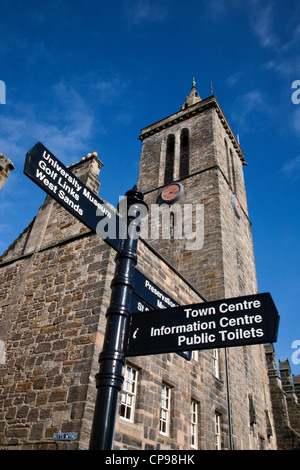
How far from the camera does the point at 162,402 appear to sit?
325 inches

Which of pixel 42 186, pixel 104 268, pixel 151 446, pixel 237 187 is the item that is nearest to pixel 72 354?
pixel 104 268

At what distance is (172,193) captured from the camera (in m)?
19.5

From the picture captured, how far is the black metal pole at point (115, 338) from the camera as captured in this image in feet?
8.57

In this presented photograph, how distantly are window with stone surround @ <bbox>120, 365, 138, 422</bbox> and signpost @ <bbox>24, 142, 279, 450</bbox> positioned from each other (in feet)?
13.5

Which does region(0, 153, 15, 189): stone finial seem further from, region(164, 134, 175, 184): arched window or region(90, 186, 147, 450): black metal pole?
region(164, 134, 175, 184): arched window

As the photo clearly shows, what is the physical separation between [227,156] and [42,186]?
21146 mm

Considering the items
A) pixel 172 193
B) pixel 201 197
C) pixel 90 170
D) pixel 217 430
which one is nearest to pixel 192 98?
pixel 172 193

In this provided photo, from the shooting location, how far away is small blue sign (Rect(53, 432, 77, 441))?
588 centimetres

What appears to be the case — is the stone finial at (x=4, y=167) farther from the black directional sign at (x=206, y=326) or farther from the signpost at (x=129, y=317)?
the black directional sign at (x=206, y=326)

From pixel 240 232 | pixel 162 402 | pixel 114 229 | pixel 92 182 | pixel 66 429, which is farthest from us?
pixel 240 232

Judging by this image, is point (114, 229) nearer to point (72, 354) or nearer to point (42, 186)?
point (42, 186)

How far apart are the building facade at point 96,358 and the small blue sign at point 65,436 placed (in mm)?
46

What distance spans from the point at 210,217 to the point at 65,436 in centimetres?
1265

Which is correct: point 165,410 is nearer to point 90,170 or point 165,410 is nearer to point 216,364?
point 216,364
